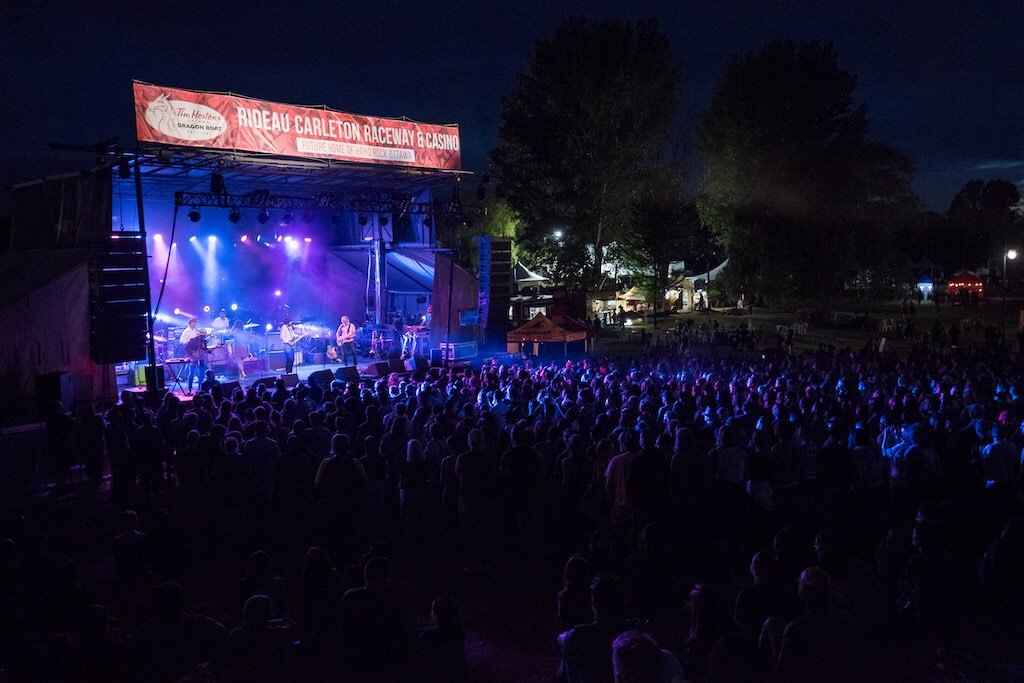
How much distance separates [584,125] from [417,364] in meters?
19.0

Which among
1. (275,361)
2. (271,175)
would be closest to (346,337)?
(275,361)

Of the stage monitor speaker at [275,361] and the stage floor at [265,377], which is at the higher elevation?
the stage monitor speaker at [275,361]

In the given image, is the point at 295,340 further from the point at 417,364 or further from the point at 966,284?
the point at 966,284

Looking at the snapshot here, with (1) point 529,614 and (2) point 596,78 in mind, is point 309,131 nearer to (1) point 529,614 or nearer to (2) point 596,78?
(1) point 529,614

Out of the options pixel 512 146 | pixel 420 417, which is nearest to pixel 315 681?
pixel 420 417

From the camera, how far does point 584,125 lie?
33781mm

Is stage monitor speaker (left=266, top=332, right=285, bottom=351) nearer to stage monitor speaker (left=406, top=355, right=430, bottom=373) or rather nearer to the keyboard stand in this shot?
the keyboard stand

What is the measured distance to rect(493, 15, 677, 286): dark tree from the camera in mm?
33781

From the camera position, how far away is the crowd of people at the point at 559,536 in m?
3.76

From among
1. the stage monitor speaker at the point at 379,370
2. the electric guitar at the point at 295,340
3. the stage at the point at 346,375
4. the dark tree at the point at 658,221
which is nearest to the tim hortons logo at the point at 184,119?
the stage at the point at 346,375

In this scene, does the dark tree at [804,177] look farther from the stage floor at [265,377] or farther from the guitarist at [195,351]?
the guitarist at [195,351]

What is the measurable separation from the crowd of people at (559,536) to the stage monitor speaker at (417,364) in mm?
8032

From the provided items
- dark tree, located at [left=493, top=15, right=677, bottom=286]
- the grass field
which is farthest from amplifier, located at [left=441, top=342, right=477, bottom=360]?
dark tree, located at [left=493, top=15, right=677, bottom=286]

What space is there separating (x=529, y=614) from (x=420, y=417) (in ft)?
12.9
